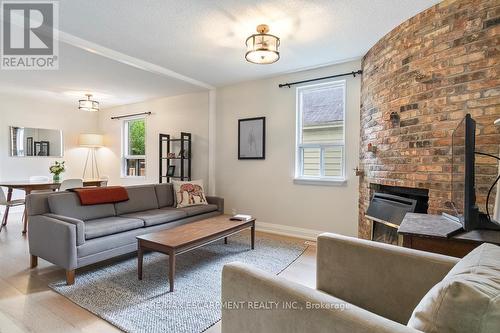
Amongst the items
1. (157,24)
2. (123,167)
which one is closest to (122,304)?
(157,24)

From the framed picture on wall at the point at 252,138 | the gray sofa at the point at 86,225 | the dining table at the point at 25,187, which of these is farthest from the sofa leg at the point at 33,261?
the framed picture on wall at the point at 252,138

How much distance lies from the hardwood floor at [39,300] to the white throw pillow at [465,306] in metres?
1.37

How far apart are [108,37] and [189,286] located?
106 inches

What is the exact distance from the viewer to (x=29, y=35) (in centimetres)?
276

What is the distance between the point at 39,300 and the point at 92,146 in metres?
4.85

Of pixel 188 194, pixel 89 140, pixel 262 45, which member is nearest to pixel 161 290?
pixel 188 194

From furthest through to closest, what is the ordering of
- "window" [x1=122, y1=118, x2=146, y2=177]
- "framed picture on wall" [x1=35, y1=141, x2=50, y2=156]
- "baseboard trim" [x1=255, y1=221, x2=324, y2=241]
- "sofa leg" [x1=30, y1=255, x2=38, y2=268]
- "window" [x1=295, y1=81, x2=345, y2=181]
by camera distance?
"window" [x1=122, y1=118, x2=146, y2=177] → "framed picture on wall" [x1=35, y1=141, x2=50, y2=156] → "baseboard trim" [x1=255, y1=221, x2=324, y2=241] → "window" [x1=295, y1=81, x2=345, y2=181] → "sofa leg" [x1=30, y1=255, x2=38, y2=268]

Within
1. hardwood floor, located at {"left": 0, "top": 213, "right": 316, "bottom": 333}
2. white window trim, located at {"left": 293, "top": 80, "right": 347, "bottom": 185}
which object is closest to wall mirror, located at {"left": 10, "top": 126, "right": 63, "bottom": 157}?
hardwood floor, located at {"left": 0, "top": 213, "right": 316, "bottom": 333}

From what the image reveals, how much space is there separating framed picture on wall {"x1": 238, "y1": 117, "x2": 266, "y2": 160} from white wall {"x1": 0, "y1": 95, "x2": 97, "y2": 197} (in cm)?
435

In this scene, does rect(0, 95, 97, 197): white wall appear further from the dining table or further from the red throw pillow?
the red throw pillow

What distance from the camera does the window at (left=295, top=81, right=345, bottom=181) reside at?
365 centimetres

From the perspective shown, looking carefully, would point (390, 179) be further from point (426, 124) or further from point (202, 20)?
point (202, 20)

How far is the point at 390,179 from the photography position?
8.65 ft

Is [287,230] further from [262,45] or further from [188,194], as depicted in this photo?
[262,45]
